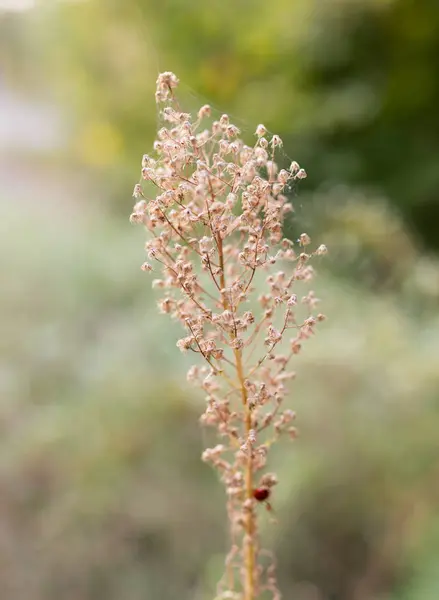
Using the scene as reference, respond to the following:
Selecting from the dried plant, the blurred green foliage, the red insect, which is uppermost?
Result: the blurred green foliage

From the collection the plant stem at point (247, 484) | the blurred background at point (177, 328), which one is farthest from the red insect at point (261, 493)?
the blurred background at point (177, 328)

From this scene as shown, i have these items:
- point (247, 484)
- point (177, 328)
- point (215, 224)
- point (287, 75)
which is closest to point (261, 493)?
point (247, 484)

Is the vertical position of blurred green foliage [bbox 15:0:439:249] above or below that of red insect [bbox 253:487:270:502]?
above

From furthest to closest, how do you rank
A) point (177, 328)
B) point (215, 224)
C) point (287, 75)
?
point (287, 75)
point (177, 328)
point (215, 224)

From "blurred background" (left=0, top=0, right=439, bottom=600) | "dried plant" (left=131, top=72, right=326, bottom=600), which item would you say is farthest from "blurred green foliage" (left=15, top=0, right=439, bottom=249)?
"dried plant" (left=131, top=72, right=326, bottom=600)

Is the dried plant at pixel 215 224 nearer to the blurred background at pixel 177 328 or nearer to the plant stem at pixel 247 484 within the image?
the plant stem at pixel 247 484

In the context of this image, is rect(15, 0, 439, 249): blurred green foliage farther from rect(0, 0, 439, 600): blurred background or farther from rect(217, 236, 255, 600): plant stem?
rect(217, 236, 255, 600): plant stem

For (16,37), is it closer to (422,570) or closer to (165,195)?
(165,195)

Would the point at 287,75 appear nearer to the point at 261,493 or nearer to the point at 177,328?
the point at 177,328

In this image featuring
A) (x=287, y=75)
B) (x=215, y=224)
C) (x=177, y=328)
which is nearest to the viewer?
(x=215, y=224)

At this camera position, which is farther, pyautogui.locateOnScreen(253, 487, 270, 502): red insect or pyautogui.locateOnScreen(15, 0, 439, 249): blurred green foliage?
pyautogui.locateOnScreen(15, 0, 439, 249): blurred green foliage
